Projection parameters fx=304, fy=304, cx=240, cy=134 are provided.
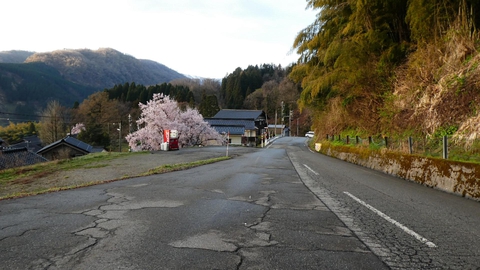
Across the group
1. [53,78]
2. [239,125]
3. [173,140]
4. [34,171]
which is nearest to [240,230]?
[34,171]

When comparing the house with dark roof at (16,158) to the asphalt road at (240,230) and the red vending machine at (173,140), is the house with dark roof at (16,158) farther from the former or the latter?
the asphalt road at (240,230)

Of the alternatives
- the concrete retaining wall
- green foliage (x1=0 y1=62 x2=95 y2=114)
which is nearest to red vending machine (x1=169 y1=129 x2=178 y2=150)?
the concrete retaining wall

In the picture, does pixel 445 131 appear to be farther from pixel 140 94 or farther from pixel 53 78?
pixel 53 78

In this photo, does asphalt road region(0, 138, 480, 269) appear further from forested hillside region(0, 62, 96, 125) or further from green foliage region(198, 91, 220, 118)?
forested hillside region(0, 62, 96, 125)

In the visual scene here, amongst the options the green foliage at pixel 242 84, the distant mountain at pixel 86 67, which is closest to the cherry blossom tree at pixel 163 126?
the green foliage at pixel 242 84

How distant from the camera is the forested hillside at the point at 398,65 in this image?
8.38 m

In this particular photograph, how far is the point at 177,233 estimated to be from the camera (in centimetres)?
368

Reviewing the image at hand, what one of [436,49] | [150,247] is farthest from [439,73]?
[150,247]

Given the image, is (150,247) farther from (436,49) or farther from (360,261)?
(436,49)

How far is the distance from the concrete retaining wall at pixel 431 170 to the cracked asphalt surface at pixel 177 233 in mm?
3253

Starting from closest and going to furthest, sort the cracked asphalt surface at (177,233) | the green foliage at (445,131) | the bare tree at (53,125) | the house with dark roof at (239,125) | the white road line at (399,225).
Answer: the cracked asphalt surface at (177,233), the white road line at (399,225), the green foliage at (445,131), the bare tree at (53,125), the house with dark roof at (239,125)

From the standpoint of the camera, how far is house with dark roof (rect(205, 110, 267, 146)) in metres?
54.8

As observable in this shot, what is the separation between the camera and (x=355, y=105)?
15594mm

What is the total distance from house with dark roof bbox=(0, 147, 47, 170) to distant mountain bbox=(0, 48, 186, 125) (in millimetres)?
4096
